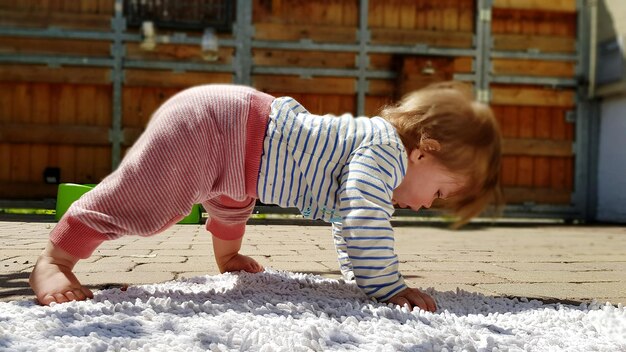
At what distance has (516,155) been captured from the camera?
7.21 m

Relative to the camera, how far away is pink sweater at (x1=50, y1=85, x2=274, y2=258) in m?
1.62

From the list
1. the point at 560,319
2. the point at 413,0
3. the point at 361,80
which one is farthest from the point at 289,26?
the point at 560,319

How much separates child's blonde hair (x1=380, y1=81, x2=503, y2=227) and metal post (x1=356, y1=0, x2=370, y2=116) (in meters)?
5.05

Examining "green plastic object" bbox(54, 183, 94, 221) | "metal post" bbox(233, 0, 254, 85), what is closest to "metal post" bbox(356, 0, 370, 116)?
"metal post" bbox(233, 0, 254, 85)

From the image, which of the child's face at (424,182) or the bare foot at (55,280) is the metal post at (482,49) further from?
the bare foot at (55,280)

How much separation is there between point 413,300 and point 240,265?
705 mm

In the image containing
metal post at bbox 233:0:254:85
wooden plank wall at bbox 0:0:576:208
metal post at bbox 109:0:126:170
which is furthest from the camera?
metal post at bbox 233:0:254:85

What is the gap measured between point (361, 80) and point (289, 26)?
3.20 feet

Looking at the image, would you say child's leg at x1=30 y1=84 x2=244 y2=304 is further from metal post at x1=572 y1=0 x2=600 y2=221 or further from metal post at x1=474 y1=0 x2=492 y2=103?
metal post at x1=572 y1=0 x2=600 y2=221

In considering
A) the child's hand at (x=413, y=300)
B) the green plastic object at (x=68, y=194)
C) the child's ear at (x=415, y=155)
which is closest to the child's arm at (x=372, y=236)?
the child's hand at (x=413, y=300)

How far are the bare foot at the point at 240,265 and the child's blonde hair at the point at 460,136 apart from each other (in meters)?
0.67

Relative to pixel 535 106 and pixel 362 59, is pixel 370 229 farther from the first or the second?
pixel 535 106

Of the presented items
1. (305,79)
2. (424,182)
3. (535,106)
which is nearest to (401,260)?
(424,182)

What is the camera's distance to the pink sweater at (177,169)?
162cm
